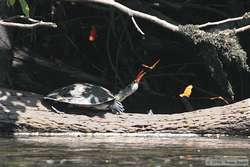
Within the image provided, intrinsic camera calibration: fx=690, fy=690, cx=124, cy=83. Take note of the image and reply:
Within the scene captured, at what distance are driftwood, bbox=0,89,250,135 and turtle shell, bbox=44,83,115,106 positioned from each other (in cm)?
14

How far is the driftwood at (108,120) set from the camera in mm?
8070

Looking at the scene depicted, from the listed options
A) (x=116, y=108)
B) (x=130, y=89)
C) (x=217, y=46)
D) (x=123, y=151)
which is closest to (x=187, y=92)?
(x=130, y=89)

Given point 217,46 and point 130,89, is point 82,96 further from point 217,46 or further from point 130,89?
point 217,46

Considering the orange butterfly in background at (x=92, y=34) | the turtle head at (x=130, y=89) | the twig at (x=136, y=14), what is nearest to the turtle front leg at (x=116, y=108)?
the turtle head at (x=130, y=89)

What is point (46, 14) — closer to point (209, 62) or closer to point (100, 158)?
point (209, 62)

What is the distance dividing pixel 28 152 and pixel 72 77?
135 inches

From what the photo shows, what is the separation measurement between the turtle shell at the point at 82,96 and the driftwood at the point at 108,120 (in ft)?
0.47

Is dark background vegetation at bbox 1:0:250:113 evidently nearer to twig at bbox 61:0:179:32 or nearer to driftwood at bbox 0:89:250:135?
twig at bbox 61:0:179:32

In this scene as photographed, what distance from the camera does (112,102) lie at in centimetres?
877

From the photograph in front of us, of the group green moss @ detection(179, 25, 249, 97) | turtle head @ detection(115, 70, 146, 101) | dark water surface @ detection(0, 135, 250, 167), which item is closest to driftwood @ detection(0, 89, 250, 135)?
dark water surface @ detection(0, 135, 250, 167)

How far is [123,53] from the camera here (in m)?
10.6

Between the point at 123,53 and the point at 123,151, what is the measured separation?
3.87 m

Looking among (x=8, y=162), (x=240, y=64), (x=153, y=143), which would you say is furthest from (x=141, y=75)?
(x=8, y=162)

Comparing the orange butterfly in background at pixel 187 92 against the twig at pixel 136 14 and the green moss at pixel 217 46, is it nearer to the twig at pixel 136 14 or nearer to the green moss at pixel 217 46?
the green moss at pixel 217 46
